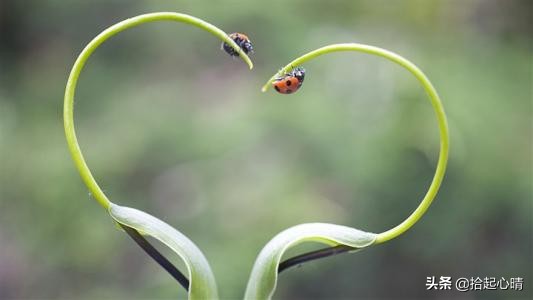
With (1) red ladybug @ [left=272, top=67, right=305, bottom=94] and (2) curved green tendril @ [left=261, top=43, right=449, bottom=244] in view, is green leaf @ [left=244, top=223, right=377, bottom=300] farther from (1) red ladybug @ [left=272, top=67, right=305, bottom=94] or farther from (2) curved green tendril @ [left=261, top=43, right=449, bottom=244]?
(1) red ladybug @ [left=272, top=67, right=305, bottom=94]

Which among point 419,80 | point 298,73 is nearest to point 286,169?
point 298,73

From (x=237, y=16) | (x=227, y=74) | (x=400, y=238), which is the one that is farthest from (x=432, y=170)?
(x=227, y=74)

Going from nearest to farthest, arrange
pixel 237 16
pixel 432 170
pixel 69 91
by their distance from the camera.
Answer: pixel 69 91 → pixel 432 170 → pixel 237 16

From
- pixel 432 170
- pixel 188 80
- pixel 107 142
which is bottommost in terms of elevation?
pixel 107 142

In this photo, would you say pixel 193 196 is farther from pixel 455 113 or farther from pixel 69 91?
pixel 69 91

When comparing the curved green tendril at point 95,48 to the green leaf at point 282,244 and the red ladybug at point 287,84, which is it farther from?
the green leaf at point 282,244

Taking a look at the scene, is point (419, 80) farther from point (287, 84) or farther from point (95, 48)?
point (95, 48)
